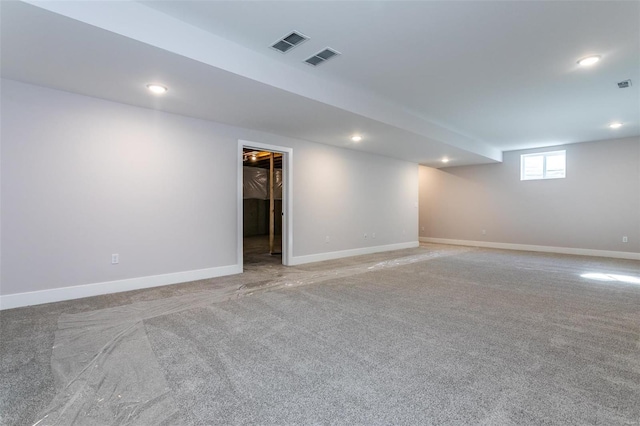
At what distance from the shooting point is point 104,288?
3586 mm

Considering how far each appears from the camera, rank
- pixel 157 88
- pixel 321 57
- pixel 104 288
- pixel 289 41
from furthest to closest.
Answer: pixel 104 288
pixel 157 88
pixel 321 57
pixel 289 41

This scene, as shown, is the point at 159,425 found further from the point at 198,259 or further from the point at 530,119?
the point at 530,119

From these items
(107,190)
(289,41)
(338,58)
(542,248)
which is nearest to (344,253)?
(338,58)

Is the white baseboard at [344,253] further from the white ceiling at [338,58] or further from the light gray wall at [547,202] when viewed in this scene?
the white ceiling at [338,58]

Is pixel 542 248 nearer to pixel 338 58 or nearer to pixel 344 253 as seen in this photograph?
pixel 344 253

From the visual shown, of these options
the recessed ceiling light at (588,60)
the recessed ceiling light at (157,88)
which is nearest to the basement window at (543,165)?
the recessed ceiling light at (588,60)

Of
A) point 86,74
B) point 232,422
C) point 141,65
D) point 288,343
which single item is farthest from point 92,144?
point 232,422

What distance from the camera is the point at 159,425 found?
1.39 meters

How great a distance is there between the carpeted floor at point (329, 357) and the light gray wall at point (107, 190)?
1.85ft

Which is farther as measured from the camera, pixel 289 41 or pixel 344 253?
pixel 344 253

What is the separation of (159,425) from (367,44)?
3265mm

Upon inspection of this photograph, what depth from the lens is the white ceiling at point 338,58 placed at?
2.32 meters

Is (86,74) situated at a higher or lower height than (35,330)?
higher

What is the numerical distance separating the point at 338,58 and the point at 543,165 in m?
7.08
